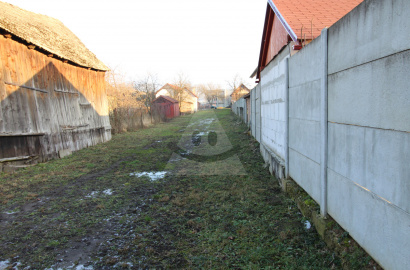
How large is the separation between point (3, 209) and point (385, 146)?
227 inches

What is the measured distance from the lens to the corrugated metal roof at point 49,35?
8692mm

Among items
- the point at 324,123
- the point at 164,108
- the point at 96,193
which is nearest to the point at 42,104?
the point at 96,193

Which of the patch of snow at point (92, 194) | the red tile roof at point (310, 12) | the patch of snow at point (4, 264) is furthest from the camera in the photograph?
the red tile roof at point (310, 12)

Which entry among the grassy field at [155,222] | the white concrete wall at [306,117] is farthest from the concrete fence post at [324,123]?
the grassy field at [155,222]

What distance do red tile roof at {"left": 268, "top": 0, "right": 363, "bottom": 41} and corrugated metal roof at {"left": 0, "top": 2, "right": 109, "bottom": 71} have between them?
783 cm

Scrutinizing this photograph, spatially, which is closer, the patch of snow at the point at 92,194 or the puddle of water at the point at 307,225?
the puddle of water at the point at 307,225

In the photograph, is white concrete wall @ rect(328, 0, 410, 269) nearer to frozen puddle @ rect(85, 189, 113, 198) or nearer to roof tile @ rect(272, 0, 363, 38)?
roof tile @ rect(272, 0, 363, 38)

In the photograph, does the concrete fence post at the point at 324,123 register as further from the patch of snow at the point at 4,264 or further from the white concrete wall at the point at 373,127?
the patch of snow at the point at 4,264

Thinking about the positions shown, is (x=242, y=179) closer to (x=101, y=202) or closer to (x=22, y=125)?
(x=101, y=202)

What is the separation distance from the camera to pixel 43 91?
9.03 meters

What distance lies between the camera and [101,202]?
4.84 metres

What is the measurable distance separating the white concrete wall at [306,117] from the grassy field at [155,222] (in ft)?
2.01

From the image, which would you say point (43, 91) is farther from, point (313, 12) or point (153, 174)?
point (313, 12)

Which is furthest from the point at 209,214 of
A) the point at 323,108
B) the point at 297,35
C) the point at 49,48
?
the point at 49,48
